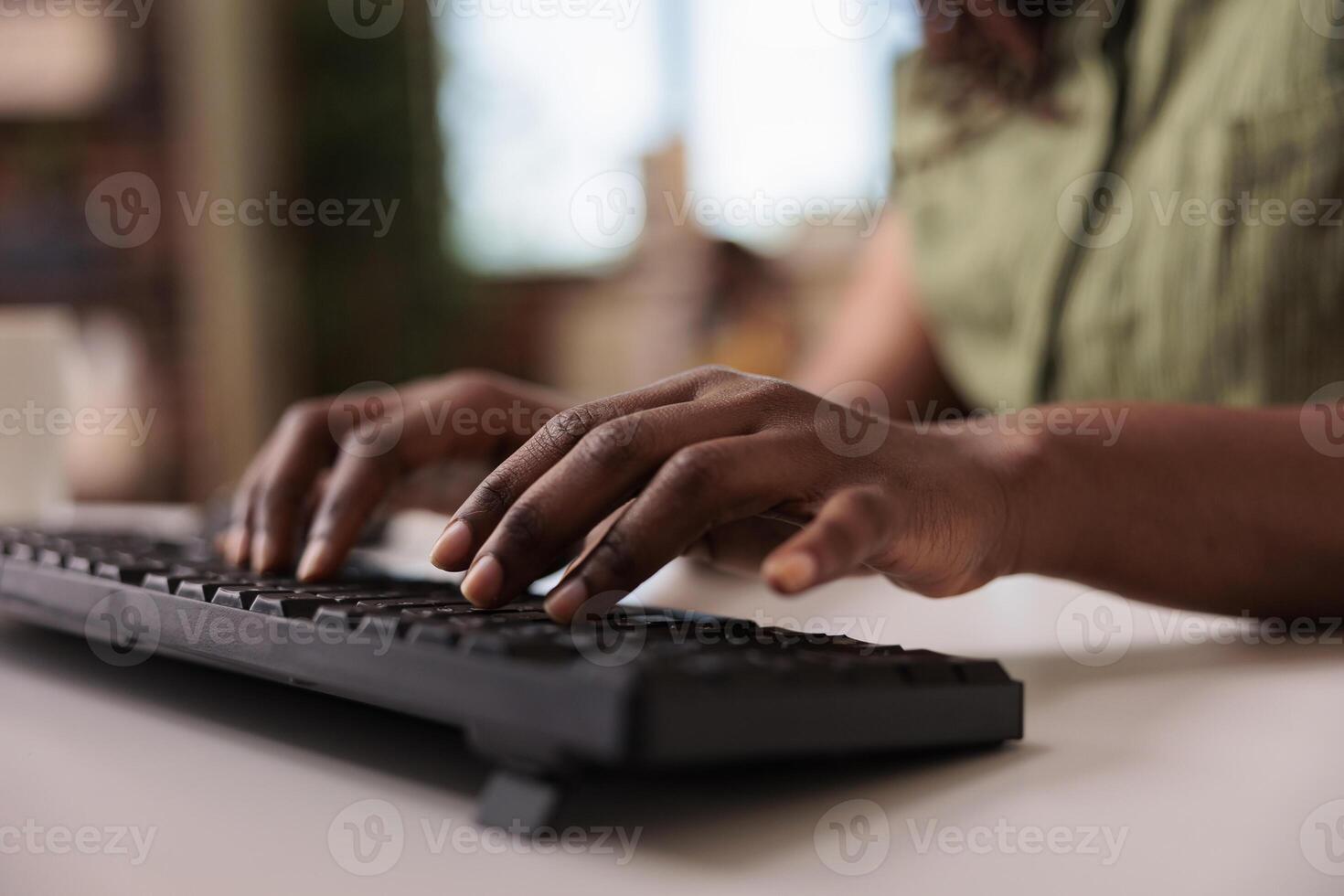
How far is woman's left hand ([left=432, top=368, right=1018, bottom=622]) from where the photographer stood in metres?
0.37

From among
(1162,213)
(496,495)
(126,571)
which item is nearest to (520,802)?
(496,495)

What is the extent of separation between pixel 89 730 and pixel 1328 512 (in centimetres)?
51

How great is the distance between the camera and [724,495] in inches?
15.3

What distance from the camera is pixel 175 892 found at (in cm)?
27

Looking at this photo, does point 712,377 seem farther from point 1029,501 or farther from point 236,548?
point 236,548

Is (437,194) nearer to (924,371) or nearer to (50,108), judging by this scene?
(50,108)

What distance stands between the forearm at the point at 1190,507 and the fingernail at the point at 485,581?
8.8 inches

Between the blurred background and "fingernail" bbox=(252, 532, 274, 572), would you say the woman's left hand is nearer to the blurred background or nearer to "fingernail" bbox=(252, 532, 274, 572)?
"fingernail" bbox=(252, 532, 274, 572)

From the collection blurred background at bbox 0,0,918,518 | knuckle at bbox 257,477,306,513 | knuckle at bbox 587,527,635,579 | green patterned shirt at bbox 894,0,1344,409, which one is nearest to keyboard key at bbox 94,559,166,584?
knuckle at bbox 257,477,306,513

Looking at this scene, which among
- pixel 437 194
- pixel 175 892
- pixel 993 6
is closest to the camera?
pixel 175 892

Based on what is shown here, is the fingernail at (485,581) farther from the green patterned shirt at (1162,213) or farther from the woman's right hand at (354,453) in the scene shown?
the green patterned shirt at (1162,213)

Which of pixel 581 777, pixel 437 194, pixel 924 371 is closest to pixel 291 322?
pixel 437 194

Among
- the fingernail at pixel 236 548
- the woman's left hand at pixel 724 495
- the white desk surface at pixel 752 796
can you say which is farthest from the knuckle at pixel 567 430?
the fingernail at pixel 236 548

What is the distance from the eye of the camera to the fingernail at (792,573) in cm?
34
